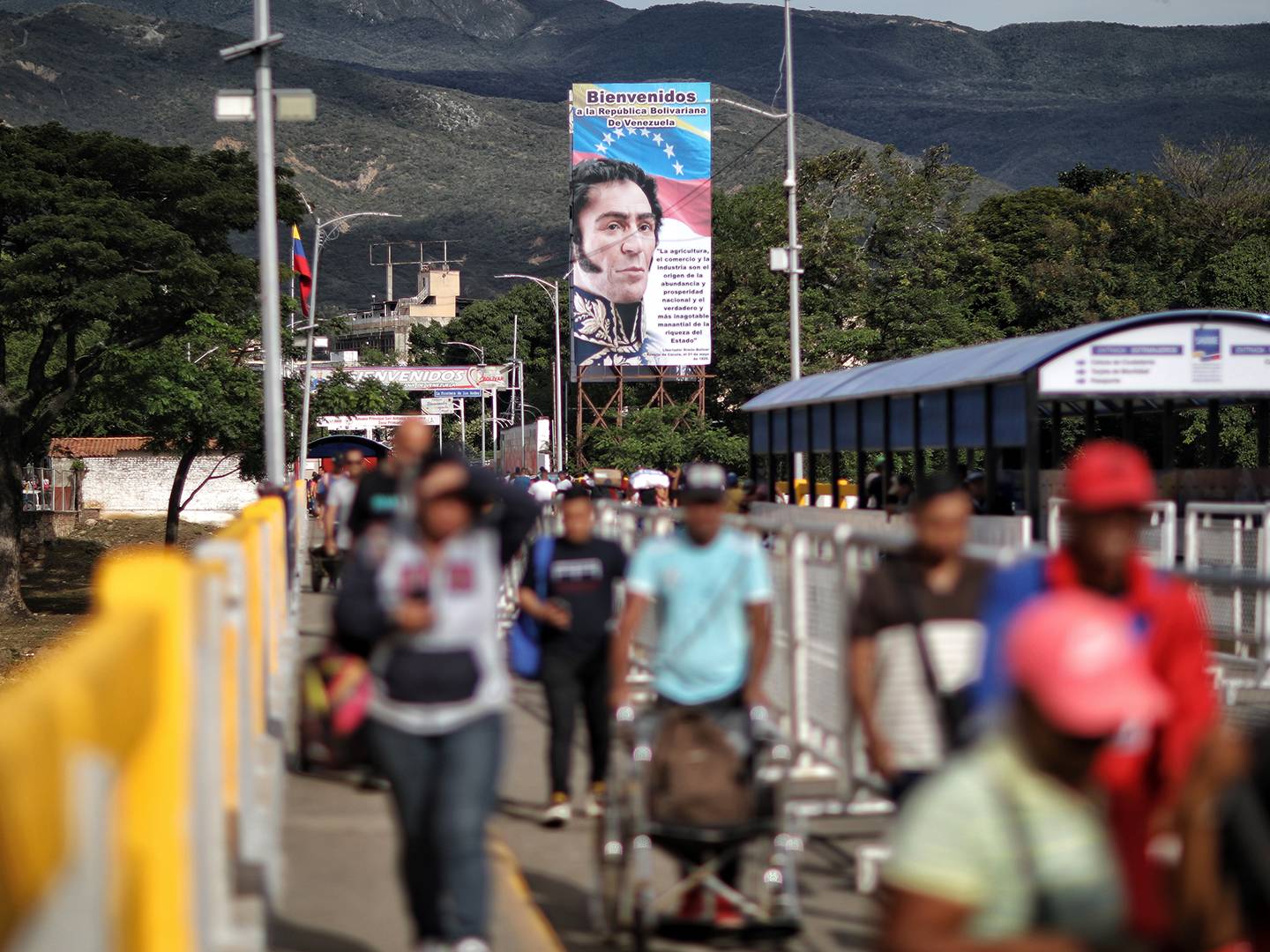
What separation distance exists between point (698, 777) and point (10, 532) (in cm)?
3654

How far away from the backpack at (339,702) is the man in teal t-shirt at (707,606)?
125 cm

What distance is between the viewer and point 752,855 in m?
7.25

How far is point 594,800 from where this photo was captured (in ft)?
30.9

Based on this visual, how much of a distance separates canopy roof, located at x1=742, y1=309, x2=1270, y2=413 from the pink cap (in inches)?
664

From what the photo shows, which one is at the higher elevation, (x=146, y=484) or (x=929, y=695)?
(x=929, y=695)

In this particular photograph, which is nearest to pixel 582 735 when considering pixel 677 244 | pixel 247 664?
pixel 247 664

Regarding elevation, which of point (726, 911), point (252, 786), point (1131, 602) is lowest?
point (726, 911)

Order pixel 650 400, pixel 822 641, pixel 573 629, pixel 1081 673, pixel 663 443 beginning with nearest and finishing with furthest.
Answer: pixel 1081 673 < pixel 573 629 < pixel 822 641 < pixel 663 443 < pixel 650 400

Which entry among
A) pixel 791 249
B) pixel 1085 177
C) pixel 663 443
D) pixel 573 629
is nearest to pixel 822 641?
pixel 573 629

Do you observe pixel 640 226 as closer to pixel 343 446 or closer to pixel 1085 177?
pixel 343 446

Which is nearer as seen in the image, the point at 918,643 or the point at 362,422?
the point at 918,643

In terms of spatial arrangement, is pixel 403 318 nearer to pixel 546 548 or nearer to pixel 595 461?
pixel 595 461

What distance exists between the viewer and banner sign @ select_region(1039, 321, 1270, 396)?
790 inches

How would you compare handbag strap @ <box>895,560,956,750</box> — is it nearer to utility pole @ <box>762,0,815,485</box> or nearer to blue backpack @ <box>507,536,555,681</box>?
blue backpack @ <box>507,536,555,681</box>
